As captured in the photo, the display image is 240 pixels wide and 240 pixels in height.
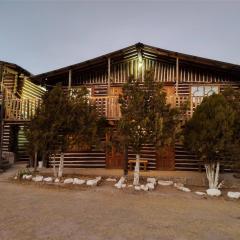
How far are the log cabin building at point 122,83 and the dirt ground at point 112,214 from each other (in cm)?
536

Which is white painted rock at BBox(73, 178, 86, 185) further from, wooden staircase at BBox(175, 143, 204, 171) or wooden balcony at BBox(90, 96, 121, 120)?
wooden staircase at BBox(175, 143, 204, 171)

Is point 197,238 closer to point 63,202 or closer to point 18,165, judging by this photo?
point 63,202

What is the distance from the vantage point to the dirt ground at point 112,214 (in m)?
8.48

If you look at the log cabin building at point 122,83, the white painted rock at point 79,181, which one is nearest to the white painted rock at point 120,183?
the white painted rock at point 79,181

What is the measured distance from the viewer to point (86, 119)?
16812 millimetres

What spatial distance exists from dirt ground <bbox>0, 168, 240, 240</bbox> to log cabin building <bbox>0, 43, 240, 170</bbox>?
5.36 metres

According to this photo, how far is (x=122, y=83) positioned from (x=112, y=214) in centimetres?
1257

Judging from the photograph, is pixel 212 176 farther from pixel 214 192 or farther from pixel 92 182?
pixel 92 182

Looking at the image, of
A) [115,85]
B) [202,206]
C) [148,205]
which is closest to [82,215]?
[148,205]

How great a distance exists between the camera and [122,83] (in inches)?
867

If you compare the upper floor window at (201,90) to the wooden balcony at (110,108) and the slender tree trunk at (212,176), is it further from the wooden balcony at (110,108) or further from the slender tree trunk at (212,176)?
the slender tree trunk at (212,176)

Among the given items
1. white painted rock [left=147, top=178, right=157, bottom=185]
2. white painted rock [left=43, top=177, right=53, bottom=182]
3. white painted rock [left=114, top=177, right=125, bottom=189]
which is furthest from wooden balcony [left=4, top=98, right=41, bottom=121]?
white painted rock [left=147, top=178, right=157, bottom=185]

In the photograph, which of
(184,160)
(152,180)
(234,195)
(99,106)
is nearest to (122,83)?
(99,106)

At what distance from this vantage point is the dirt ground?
27.8 ft
